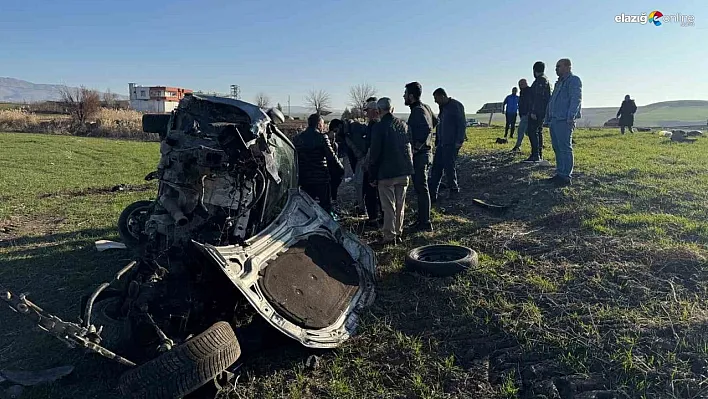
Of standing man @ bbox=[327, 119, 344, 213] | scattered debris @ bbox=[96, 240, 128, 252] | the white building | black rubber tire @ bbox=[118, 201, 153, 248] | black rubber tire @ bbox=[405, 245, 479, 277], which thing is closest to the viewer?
black rubber tire @ bbox=[405, 245, 479, 277]

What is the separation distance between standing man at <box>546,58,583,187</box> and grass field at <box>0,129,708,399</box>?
40cm

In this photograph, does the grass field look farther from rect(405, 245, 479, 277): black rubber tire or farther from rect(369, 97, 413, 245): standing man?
rect(369, 97, 413, 245): standing man

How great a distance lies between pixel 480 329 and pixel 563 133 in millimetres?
4319

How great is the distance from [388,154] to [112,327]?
10.6ft

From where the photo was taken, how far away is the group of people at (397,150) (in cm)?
571

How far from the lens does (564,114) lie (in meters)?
7.04

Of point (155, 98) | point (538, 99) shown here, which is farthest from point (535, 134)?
point (155, 98)

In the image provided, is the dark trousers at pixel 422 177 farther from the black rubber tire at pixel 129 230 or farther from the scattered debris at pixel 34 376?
the scattered debris at pixel 34 376

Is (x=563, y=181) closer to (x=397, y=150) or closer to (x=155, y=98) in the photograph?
(x=397, y=150)

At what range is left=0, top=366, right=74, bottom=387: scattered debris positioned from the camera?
11.0 feet

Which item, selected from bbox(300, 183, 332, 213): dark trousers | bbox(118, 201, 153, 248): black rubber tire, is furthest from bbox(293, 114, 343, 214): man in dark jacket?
bbox(118, 201, 153, 248): black rubber tire

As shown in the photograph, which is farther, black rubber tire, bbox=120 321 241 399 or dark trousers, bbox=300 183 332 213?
dark trousers, bbox=300 183 332 213

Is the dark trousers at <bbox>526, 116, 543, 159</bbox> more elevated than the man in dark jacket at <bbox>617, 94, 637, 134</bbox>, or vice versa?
the man in dark jacket at <bbox>617, 94, 637, 134</bbox>

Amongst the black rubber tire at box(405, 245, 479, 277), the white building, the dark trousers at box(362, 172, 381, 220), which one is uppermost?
the white building
